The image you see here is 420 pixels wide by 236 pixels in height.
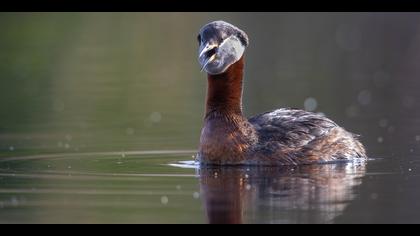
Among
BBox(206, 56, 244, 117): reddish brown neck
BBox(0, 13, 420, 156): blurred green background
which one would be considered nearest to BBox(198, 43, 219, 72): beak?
BBox(206, 56, 244, 117): reddish brown neck

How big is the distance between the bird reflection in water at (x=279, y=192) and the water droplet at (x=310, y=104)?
7437mm

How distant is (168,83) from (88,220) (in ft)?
60.8

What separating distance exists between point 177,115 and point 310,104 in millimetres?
2985

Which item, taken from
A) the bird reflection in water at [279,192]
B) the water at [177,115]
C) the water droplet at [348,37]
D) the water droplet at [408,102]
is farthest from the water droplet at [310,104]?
the water droplet at [348,37]

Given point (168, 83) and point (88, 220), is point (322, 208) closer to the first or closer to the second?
point (88, 220)

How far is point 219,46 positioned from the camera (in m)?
14.9

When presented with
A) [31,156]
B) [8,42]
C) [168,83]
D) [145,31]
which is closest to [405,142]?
[31,156]

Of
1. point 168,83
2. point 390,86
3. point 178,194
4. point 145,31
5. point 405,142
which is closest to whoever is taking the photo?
point 178,194

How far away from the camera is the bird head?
14789 mm

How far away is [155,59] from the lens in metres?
38.0

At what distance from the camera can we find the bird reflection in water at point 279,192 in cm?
1102

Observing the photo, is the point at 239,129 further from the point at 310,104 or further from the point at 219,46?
the point at 310,104

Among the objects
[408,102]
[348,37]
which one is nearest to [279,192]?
[408,102]
